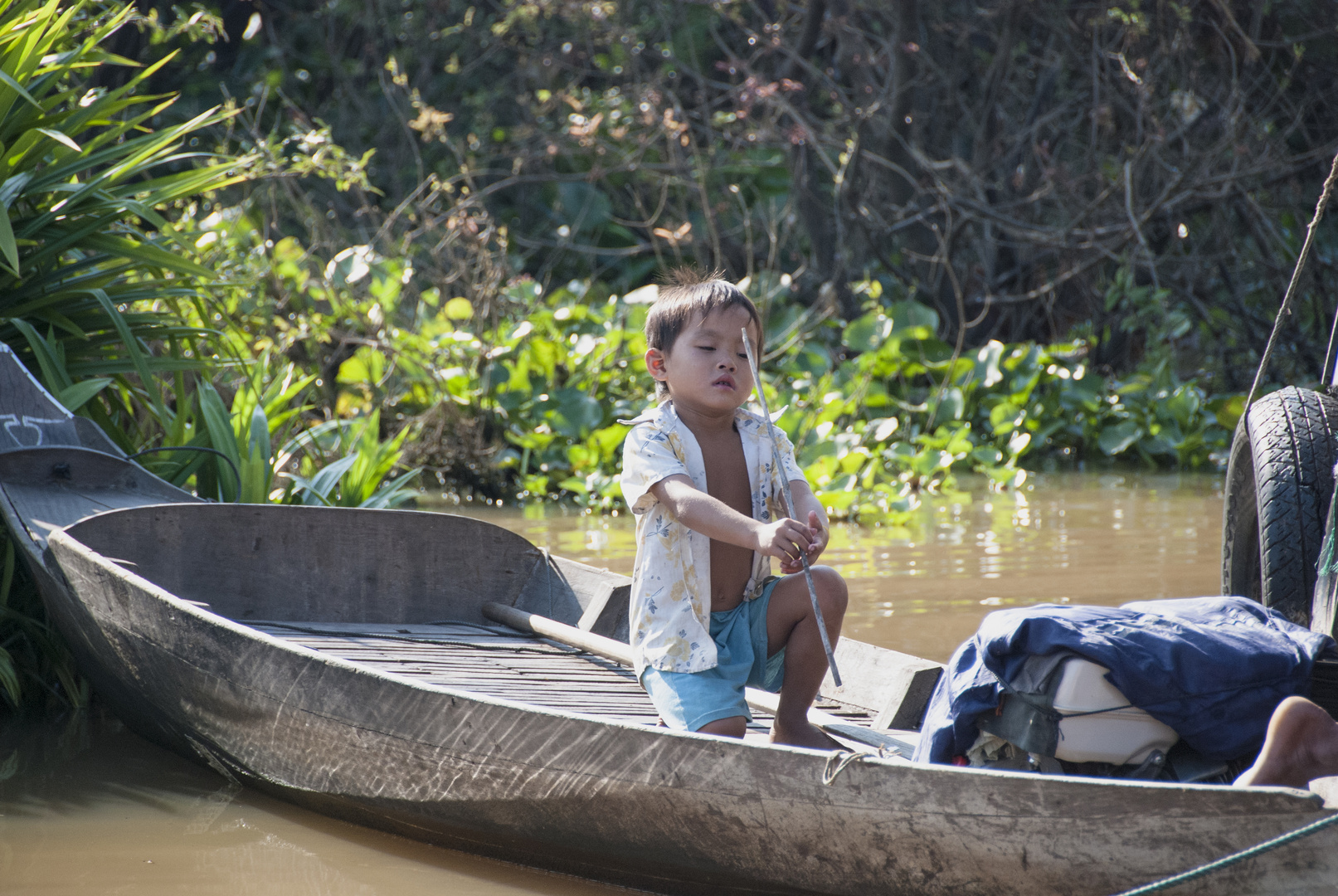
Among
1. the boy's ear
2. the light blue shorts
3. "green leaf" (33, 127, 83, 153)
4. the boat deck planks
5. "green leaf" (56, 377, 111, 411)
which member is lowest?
the boat deck planks

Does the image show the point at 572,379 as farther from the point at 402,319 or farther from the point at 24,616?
the point at 24,616

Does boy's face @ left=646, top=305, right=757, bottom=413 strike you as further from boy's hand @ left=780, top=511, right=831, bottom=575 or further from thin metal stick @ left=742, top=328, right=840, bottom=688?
boy's hand @ left=780, top=511, right=831, bottom=575

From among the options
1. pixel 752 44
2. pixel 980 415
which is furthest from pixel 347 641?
pixel 752 44

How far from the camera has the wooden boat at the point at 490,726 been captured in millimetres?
1876

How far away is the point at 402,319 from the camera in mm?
8156

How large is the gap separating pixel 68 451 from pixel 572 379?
416 centimetres

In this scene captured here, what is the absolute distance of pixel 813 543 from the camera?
93.1 inches

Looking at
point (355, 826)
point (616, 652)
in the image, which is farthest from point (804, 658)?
point (355, 826)

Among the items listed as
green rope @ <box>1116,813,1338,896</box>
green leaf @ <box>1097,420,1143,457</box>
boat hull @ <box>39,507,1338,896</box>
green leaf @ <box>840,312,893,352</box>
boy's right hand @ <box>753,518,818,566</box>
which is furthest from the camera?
green leaf @ <box>840,312,893,352</box>

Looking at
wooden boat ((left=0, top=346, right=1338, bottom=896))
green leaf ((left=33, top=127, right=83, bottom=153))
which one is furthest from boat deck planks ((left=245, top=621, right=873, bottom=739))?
green leaf ((left=33, top=127, right=83, bottom=153))

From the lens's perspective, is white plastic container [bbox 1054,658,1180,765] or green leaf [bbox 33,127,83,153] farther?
green leaf [bbox 33,127,83,153]

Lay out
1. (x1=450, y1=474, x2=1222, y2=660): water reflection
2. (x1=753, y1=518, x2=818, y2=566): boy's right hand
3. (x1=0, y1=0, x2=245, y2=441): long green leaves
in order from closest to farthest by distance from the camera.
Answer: (x1=753, y1=518, x2=818, y2=566): boy's right hand, (x1=0, y1=0, x2=245, y2=441): long green leaves, (x1=450, y1=474, x2=1222, y2=660): water reflection

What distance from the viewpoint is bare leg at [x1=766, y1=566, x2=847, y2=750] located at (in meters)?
2.58

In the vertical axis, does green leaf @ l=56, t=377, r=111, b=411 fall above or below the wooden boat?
above
